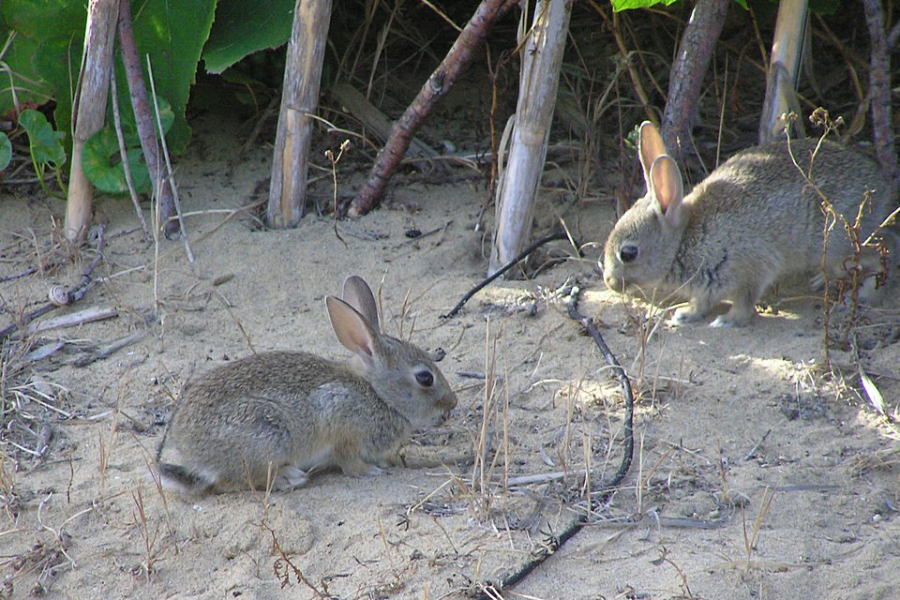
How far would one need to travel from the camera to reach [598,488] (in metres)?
4.08

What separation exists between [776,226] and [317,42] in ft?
9.21

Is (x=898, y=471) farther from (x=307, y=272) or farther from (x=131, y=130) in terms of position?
(x=131, y=130)

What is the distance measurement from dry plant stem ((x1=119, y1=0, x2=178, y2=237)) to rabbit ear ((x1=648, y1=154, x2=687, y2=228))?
281cm

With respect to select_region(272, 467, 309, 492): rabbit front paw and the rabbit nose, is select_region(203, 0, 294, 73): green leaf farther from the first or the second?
select_region(272, 467, 309, 492): rabbit front paw

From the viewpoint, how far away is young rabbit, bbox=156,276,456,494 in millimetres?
4176

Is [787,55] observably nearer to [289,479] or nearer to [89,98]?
[289,479]

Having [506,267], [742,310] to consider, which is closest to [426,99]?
[506,267]

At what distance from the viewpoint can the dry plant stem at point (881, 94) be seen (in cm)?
559

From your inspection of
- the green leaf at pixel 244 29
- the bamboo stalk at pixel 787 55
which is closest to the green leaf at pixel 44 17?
the green leaf at pixel 244 29

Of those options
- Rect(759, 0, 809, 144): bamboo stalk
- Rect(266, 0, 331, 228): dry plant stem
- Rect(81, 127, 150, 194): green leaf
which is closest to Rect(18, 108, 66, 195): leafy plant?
Rect(81, 127, 150, 194): green leaf

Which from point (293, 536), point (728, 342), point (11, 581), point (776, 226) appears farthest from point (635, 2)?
point (11, 581)

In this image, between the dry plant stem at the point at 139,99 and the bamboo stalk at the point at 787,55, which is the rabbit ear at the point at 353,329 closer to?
the dry plant stem at the point at 139,99

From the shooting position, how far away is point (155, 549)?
155 inches

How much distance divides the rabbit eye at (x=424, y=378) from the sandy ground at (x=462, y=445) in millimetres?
280
